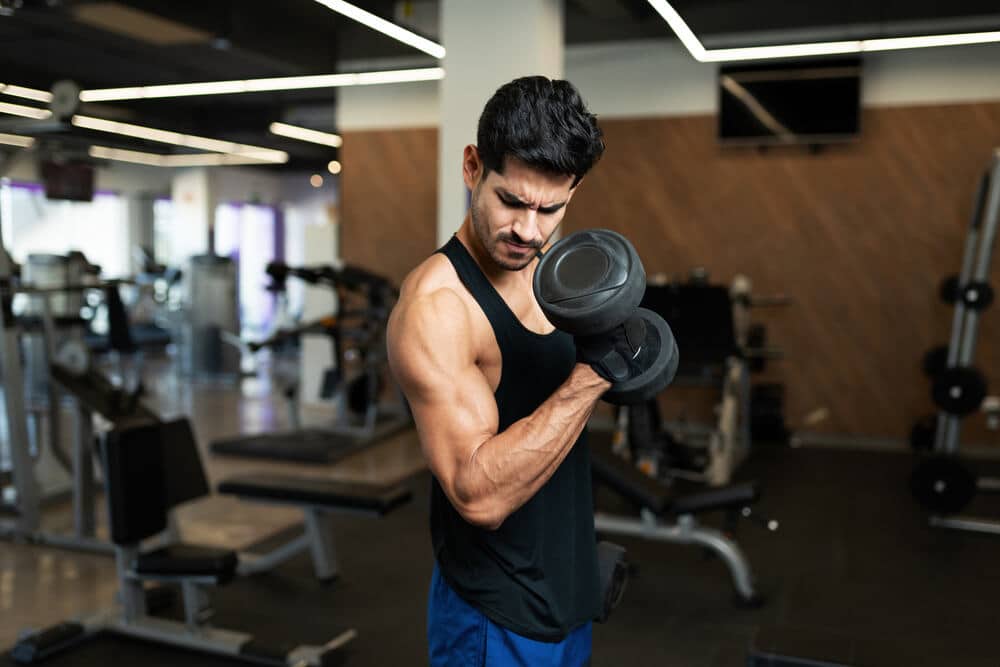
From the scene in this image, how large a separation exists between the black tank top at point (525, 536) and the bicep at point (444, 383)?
0.18ft

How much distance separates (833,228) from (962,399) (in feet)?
6.16

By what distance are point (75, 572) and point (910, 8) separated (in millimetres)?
3349

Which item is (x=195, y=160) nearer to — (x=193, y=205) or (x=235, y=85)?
(x=193, y=205)

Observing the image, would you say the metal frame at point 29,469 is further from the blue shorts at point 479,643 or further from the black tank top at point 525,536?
the black tank top at point 525,536

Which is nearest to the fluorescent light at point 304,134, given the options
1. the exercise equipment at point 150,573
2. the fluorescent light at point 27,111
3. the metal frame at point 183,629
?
the fluorescent light at point 27,111

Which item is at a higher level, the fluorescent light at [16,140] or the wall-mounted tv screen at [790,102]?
the wall-mounted tv screen at [790,102]

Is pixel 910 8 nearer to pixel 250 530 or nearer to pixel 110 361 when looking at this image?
pixel 250 530

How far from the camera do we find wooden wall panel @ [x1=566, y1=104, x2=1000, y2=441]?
16.5ft

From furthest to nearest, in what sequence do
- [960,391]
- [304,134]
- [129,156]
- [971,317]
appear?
1. [304,134]
2. [129,156]
3. [971,317]
4. [960,391]

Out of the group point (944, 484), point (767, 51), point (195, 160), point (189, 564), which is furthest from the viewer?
point (195, 160)

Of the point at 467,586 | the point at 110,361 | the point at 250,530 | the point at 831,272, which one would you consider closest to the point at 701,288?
the point at 831,272

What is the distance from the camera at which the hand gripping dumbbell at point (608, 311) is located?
3.02ft

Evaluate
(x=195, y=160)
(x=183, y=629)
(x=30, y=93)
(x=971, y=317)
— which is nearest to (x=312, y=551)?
(x=183, y=629)

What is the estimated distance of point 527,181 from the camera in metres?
1.00
